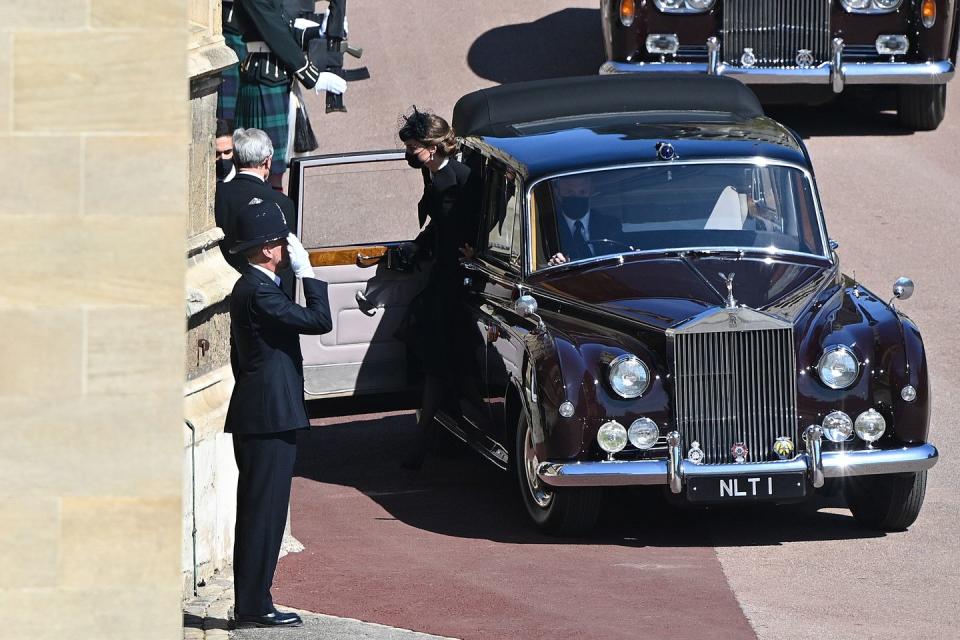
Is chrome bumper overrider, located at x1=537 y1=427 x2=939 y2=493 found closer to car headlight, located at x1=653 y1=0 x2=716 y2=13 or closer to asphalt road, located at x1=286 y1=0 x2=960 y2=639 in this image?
asphalt road, located at x1=286 y1=0 x2=960 y2=639

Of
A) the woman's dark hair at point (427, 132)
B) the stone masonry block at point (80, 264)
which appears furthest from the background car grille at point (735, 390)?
the stone masonry block at point (80, 264)

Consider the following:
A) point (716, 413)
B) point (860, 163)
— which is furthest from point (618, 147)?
point (860, 163)

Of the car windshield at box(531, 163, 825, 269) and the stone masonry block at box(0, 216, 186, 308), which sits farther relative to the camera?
the car windshield at box(531, 163, 825, 269)

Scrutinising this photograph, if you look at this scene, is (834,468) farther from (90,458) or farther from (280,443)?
(90,458)

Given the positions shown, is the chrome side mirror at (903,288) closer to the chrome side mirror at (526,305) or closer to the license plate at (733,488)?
the license plate at (733,488)

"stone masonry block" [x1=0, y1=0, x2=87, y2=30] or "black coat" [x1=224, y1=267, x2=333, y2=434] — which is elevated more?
"stone masonry block" [x1=0, y1=0, x2=87, y2=30]

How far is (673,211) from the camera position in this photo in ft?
31.0

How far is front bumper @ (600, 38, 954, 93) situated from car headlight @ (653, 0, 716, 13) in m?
0.32

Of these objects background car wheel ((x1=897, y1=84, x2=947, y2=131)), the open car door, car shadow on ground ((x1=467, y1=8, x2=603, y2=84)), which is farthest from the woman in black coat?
car shadow on ground ((x1=467, y1=8, x2=603, y2=84))

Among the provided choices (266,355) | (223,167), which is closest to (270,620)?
(266,355)

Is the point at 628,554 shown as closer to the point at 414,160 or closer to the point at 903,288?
the point at 903,288

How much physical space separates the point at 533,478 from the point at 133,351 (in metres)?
4.67

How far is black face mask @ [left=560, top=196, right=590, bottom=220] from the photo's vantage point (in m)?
9.42

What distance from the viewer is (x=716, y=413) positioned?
8.39 meters
